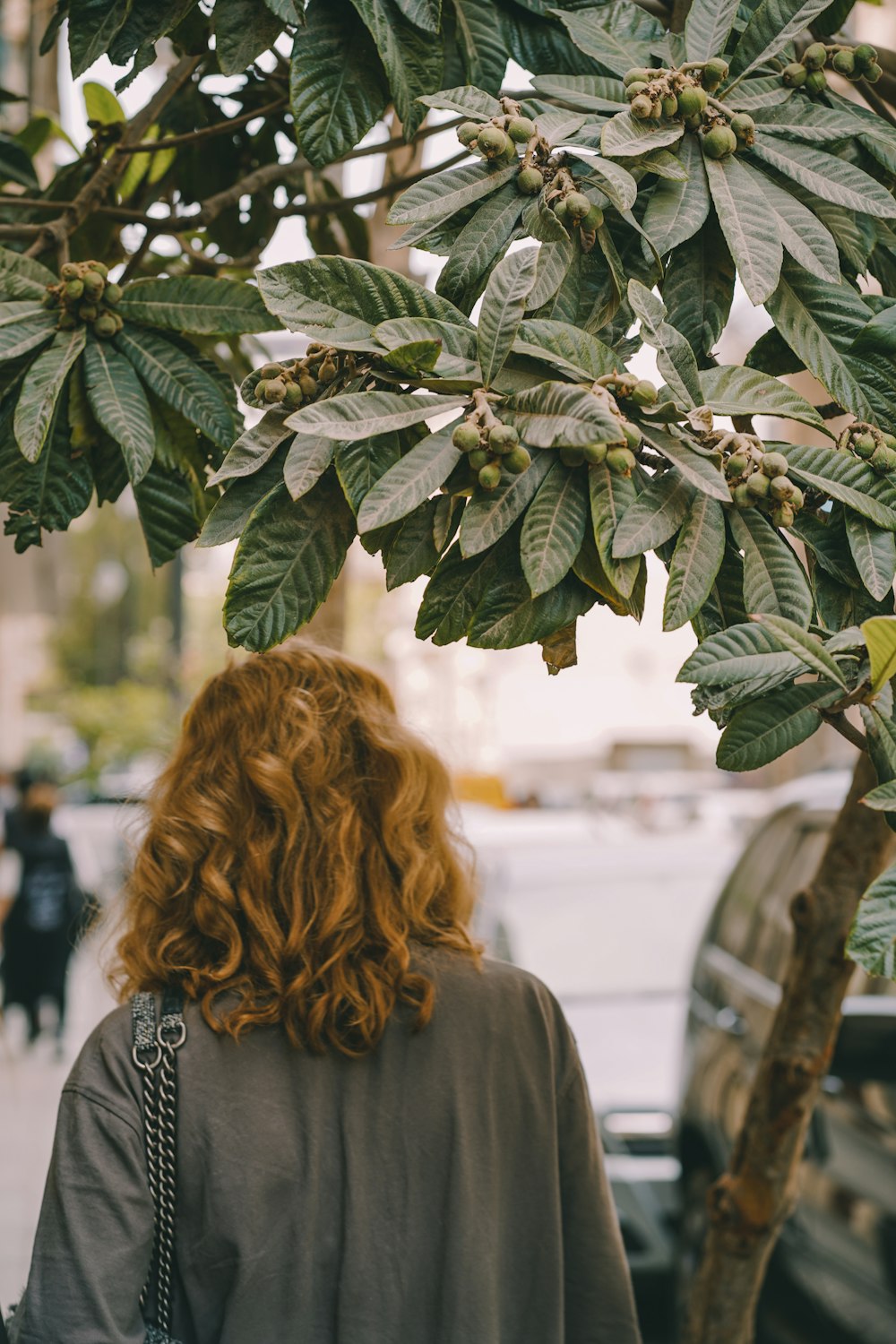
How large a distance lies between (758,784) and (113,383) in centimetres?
3640

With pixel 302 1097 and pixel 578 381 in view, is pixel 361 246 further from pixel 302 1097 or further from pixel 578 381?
pixel 302 1097

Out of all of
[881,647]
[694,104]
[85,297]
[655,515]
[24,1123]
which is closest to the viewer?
[881,647]

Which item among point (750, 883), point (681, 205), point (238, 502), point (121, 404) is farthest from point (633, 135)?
point (750, 883)

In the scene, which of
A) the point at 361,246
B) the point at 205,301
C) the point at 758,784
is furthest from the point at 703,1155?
the point at 758,784

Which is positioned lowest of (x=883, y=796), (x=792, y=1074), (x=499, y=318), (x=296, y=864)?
(x=792, y=1074)

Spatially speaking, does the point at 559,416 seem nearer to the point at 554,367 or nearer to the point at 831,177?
the point at 554,367

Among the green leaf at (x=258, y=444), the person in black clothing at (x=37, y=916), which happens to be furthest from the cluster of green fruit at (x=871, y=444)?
the person in black clothing at (x=37, y=916)

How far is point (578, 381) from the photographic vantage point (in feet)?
3.90

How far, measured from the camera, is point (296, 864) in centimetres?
181

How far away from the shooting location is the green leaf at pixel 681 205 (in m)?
1.26

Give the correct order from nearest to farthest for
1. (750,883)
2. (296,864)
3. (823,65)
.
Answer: (823,65) → (296,864) → (750,883)

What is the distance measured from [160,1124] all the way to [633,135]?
4.37 feet

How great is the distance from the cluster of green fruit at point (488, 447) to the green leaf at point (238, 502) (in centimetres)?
21

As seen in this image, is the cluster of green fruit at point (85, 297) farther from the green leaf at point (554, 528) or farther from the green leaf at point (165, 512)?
the green leaf at point (554, 528)
